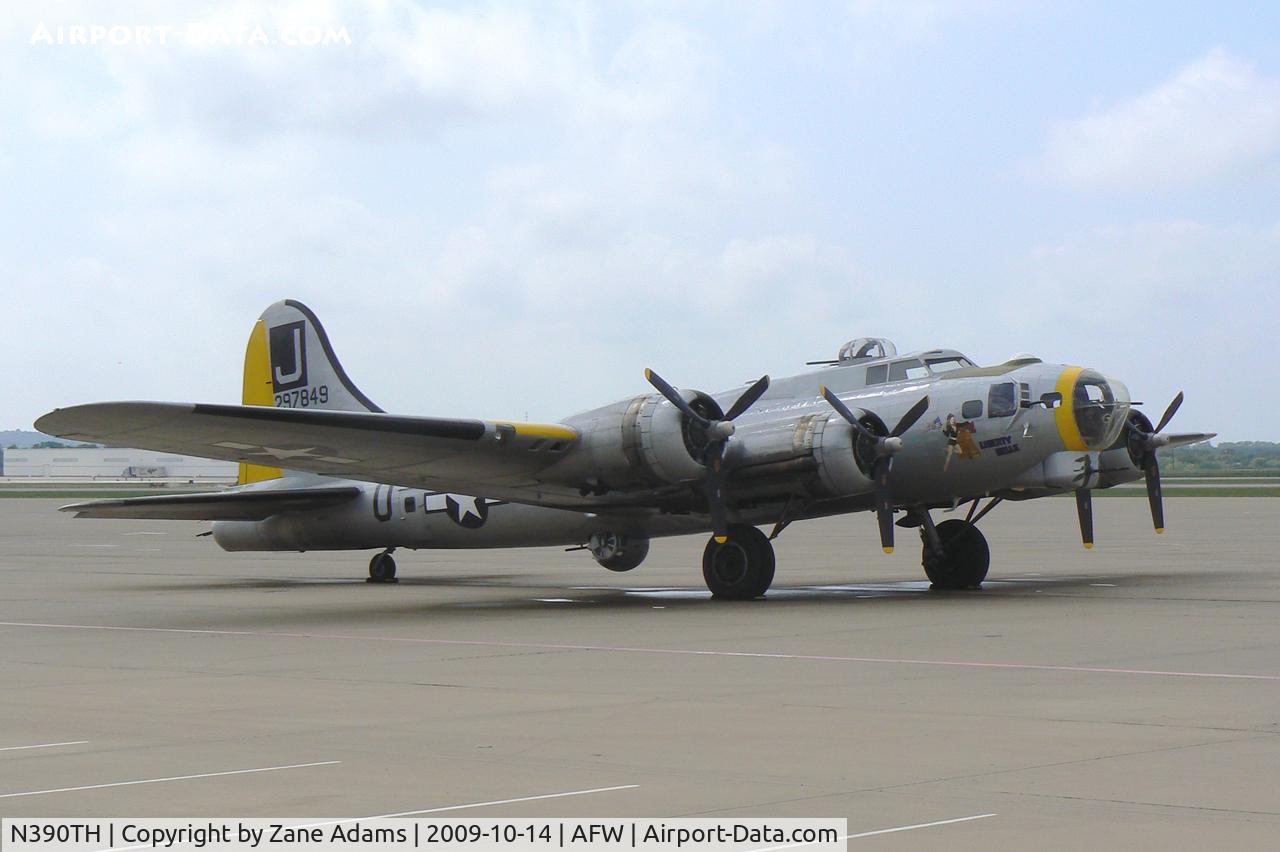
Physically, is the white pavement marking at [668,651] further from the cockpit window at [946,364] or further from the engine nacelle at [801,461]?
the cockpit window at [946,364]

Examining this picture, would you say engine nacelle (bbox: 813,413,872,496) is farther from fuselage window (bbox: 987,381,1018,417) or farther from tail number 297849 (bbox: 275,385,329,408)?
tail number 297849 (bbox: 275,385,329,408)

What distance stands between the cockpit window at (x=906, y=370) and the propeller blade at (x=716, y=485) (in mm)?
3203

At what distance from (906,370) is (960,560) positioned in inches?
116

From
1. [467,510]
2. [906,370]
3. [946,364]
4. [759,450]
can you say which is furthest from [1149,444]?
[467,510]

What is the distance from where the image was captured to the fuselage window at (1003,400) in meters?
19.6

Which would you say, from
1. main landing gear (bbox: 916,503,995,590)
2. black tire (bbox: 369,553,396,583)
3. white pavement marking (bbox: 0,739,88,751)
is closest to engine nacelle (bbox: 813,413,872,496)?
main landing gear (bbox: 916,503,995,590)

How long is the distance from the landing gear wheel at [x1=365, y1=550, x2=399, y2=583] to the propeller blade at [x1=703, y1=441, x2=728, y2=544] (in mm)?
8863

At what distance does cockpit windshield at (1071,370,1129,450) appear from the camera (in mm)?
19344

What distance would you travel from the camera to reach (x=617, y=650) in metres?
14.1

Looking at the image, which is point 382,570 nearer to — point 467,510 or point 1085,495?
point 467,510

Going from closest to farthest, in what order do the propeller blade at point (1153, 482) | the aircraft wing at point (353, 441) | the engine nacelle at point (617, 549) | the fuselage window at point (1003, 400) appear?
the aircraft wing at point (353, 441) < the fuselage window at point (1003, 400) < the engine nacelle at point (617, 549) < the propeller blade at point (1153, 482)

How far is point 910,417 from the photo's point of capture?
19.6 m

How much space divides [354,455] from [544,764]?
39.9 feet

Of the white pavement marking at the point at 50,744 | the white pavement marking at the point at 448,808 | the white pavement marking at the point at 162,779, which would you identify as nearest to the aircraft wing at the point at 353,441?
the white pavement marking at the point at 50,744
